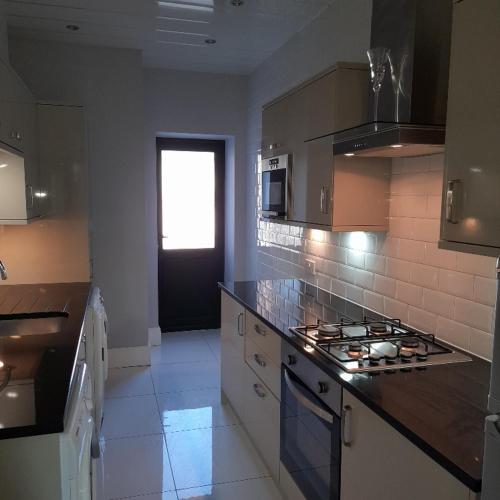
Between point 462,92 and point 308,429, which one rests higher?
point 462,92

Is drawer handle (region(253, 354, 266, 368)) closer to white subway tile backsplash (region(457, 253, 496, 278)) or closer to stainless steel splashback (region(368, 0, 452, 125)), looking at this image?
white subway tile backsplash (region(457, 253, 496, 278))

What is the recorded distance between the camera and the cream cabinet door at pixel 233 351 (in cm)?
308

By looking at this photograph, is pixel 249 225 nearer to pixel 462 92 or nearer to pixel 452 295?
pixel 452 295

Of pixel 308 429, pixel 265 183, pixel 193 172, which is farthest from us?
pixel 193 172

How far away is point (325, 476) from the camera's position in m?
1.92

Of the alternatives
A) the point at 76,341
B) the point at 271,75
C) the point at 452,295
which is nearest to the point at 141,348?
the point at 76,341

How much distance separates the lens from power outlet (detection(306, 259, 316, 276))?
3.50 m

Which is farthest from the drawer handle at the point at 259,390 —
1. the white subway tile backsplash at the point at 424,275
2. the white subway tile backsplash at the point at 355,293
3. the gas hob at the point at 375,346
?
the white subway tile backsplash at the point at 424,275

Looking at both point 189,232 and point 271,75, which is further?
point 189,232

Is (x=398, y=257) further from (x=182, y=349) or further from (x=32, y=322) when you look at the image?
(x=182, y=349)

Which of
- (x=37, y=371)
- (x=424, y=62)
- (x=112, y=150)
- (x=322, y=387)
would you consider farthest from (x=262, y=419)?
→ (x=112, y=150)

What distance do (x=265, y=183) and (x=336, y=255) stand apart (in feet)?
2.40

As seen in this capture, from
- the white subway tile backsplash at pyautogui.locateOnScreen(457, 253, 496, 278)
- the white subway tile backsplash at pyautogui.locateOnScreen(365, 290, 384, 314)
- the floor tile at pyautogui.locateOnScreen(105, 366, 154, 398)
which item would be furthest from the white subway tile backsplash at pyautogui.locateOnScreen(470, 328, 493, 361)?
the floor tile at pyautogui.locateOnScreen(105, 366, 154, 398)

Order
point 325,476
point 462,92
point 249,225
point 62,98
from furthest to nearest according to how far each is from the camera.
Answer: point 249,225
point 62,98
point 325,476
point 462,92
